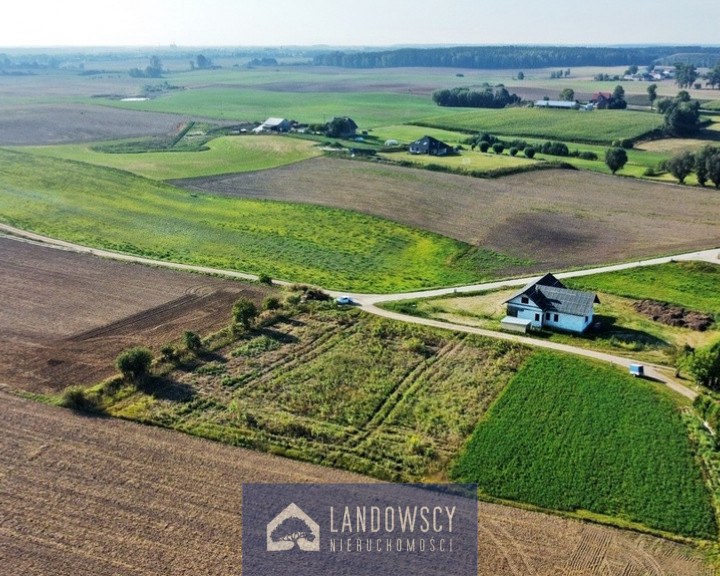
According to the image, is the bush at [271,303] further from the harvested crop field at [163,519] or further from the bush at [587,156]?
the bush at [587,156]

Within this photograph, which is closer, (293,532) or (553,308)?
(293,532)

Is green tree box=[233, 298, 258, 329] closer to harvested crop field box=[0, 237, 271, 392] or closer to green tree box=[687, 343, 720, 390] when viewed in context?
harvested crop field box=[0, 237, 271, 392]

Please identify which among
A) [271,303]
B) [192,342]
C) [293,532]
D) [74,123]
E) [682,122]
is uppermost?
[682,122]

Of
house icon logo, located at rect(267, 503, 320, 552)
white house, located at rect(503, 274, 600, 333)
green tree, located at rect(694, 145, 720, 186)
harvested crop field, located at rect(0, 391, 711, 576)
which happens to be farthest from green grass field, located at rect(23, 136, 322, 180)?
house icon logo, located at rect(267, 503, 320, 552)

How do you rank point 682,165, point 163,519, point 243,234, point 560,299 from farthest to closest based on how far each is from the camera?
point 682,165, point 243,234, point 560,299, point 163,519

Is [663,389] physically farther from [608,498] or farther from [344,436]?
[344,436]

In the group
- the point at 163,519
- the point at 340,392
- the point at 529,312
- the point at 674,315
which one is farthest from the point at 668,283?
the point at 163,519

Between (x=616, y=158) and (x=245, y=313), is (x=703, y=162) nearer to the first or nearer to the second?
(x=616, y=158)
